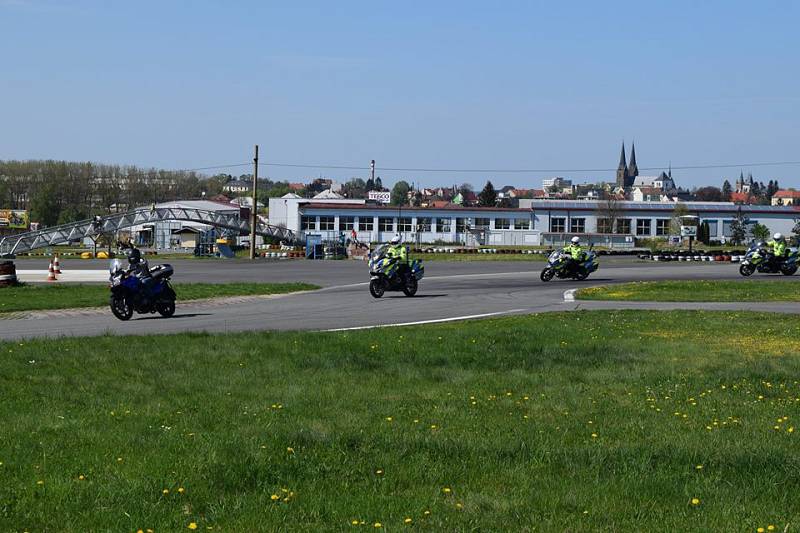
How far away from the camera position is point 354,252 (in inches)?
3041

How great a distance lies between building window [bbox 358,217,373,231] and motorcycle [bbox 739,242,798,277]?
7492 cm

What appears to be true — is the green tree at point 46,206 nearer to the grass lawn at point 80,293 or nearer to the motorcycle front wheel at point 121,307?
the grass lawn at point 80,293

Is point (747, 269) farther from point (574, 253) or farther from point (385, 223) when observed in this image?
point (385, 223)

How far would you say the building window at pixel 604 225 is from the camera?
407 feet

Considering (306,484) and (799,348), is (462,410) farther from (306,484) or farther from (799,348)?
(799,348)

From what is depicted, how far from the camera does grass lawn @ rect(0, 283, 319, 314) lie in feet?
90.9

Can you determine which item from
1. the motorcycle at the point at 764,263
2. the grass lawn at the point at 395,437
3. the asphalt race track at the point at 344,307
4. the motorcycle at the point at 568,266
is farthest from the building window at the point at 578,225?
the grass lawn at the point at 395,437

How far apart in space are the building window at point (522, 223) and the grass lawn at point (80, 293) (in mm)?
85290

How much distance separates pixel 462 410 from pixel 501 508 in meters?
3.94

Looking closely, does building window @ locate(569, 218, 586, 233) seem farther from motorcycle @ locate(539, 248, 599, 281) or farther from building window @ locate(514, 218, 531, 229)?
motorcycle @ locate(539, 248, 599, 281)

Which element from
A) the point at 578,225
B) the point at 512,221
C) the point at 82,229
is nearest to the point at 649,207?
the point at 578,225

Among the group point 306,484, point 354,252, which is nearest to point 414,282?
point 306,484

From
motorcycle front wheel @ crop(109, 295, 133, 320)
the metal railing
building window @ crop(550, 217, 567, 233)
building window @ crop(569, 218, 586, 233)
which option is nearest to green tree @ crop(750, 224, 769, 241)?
building window @ crop(569, 218, 586, 233)

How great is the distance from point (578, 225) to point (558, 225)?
126 inches
